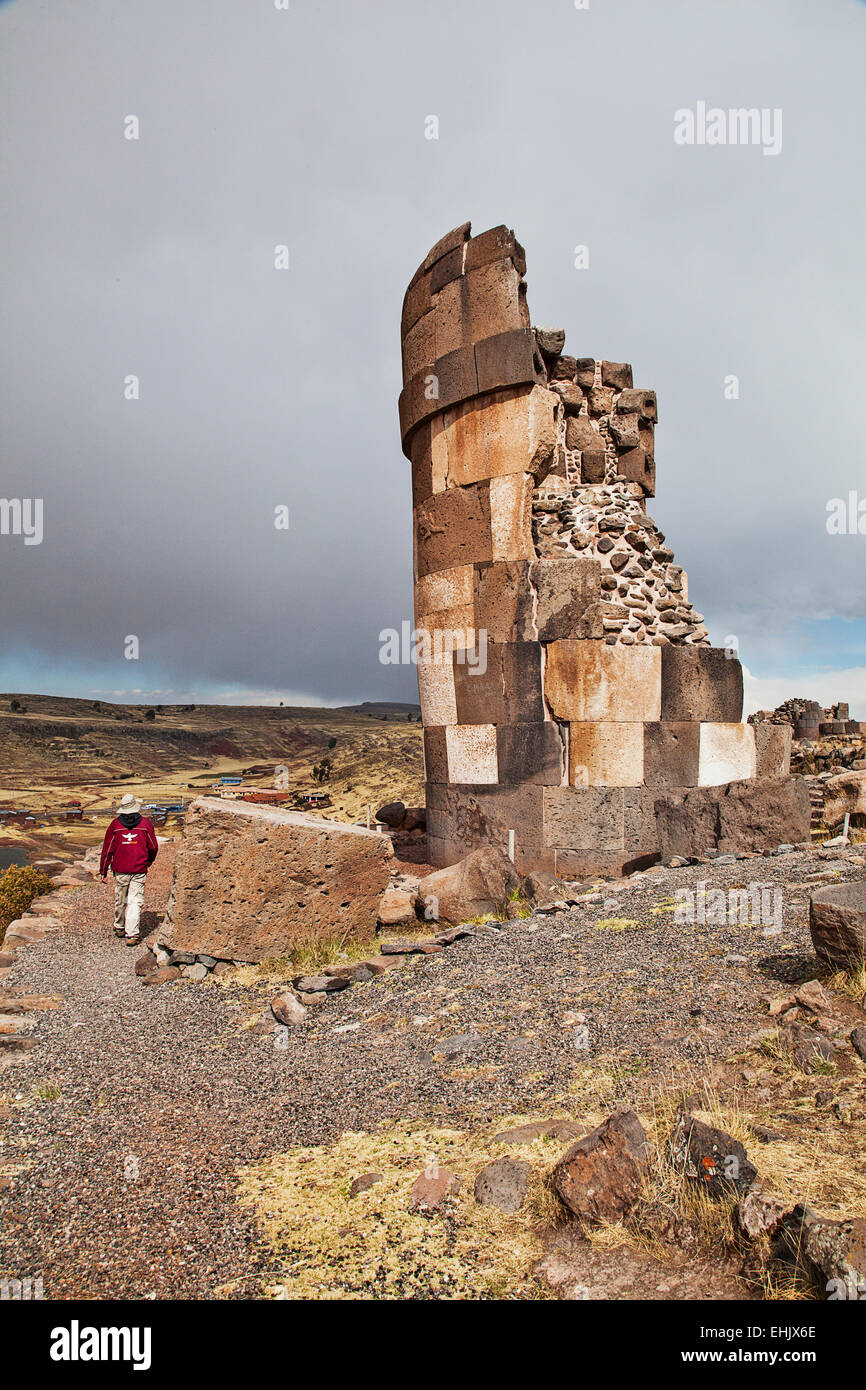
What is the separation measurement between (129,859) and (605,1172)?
6.27 meters

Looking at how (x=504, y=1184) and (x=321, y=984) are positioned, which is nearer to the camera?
(x=504, y=1184)

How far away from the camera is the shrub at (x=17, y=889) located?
9.05 metres

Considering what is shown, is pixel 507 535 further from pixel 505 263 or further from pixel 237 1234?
pixel 237 1234

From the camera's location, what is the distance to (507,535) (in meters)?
8.73

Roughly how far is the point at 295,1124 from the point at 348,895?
317 cm

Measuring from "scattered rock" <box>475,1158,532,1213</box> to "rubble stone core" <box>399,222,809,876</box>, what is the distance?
5.66 meters

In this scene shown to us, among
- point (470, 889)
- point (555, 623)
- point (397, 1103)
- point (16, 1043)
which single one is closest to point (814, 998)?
point (397, 1103)

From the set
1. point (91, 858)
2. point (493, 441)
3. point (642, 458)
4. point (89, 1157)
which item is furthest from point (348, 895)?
point (91, 858)

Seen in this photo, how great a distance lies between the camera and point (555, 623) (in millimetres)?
8484

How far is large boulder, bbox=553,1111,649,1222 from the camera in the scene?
2471mm

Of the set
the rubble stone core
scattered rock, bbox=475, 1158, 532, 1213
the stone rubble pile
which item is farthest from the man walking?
scattered rock, bbox=475, 1158, 532, 1213

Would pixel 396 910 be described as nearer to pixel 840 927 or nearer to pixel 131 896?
pixel 131 896

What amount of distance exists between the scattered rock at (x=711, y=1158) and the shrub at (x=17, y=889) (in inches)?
314

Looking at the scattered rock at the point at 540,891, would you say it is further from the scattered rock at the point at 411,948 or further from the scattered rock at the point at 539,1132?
the scattered rock at the point at 539,1132
